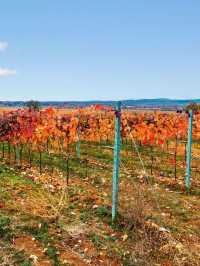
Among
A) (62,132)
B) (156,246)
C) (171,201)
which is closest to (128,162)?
(62,132)

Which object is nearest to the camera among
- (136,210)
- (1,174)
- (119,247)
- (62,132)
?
(119,247)

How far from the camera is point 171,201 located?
1389 cm

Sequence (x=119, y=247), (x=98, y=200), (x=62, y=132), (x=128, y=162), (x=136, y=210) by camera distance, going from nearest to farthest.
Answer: (x=119, y=247)
(x=136, y=210)
(x=98, y=200)
(x=128, y=162)
(x=62, y=132)

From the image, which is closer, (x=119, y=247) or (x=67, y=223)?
(x=119, y=247)

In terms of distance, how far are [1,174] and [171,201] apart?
21.0ft

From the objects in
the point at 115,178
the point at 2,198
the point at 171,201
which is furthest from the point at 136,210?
the point at 2,198

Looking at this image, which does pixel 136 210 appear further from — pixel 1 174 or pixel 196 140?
pixel 196 140

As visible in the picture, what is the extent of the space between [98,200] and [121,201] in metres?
0.66

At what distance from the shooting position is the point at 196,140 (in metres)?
33.8

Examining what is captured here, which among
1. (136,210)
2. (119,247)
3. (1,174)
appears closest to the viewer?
(119,247)

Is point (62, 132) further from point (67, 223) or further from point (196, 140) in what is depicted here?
point (67, 223)

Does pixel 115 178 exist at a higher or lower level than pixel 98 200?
higher

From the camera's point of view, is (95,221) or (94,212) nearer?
(95,221)

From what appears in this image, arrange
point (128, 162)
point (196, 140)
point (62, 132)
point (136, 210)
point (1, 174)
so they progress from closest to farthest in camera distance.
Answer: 1. point (136, 210)
2. point (1, 174)
3. point (128, 162)
4. point (62, 132)
5. point (196, 140)
